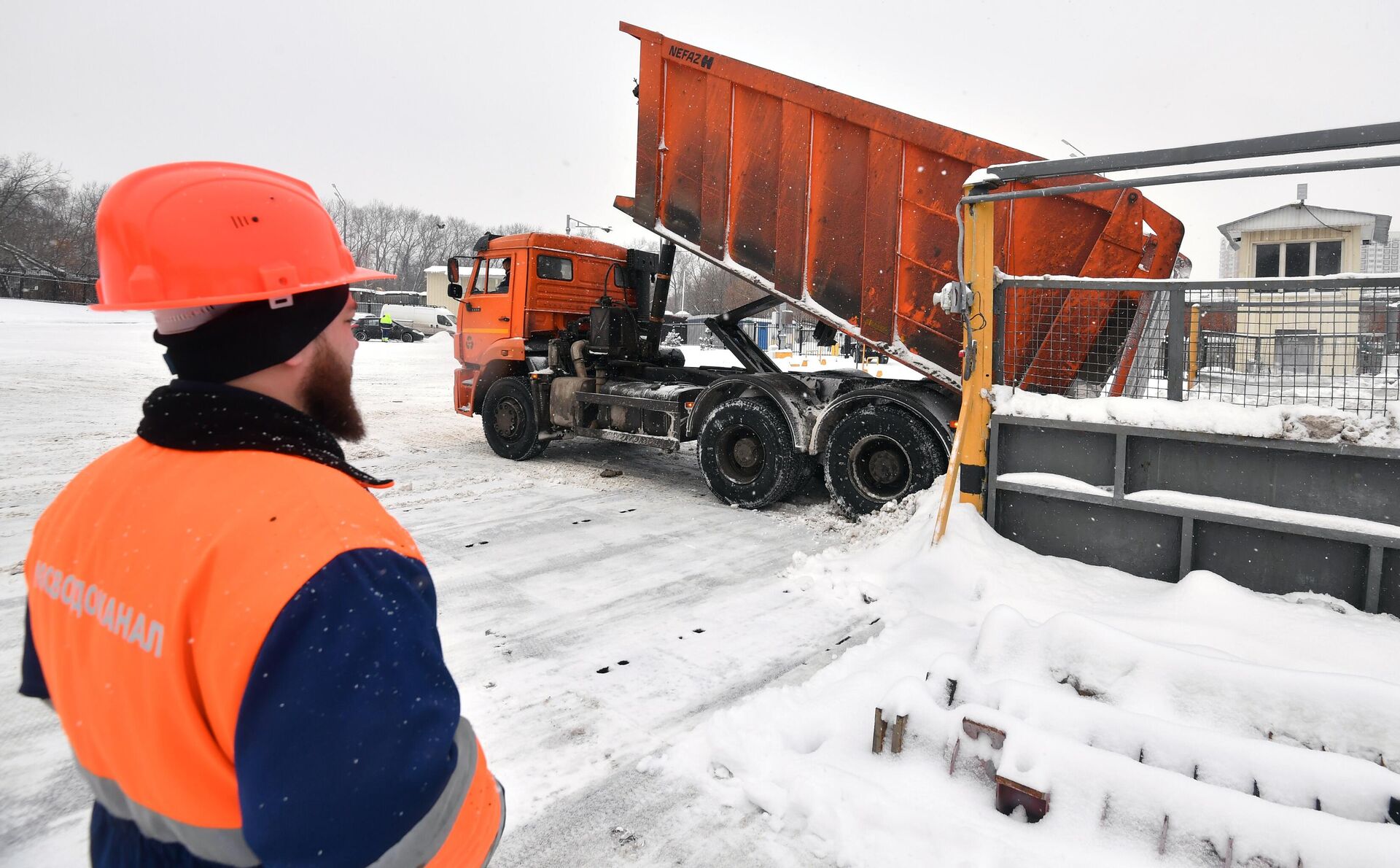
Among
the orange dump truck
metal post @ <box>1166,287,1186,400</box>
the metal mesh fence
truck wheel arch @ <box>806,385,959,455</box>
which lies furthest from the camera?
truck wheel arch @ <box>806,385,959,455</box>

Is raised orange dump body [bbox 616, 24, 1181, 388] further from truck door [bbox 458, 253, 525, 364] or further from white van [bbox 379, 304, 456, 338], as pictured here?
white van [bbox 379, 304, 456, 338]

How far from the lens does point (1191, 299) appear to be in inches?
162

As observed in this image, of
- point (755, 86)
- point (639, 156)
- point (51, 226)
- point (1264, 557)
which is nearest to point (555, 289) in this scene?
point (639, 156)

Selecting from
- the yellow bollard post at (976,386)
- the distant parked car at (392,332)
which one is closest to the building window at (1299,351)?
the yellow bollard post at (976,386)

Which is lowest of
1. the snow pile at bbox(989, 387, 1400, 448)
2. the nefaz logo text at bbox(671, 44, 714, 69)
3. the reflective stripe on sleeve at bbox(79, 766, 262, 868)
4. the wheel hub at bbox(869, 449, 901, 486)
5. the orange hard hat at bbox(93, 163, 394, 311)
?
the reflective stripe on sleeve at bbox(79, 766, 262, 868)

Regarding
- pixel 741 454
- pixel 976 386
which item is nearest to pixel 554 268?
pixel 741 454

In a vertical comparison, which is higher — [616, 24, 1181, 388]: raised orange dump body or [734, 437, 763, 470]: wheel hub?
[616, 24, 1181, 388]: raised orange dump body

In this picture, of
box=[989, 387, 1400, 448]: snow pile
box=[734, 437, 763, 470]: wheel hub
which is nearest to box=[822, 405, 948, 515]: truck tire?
box=[734, 437, 763, 470]: wheel hub

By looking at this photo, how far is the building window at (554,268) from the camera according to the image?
9828 millimetres

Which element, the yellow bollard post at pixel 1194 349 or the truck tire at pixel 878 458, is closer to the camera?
the yellow bollard post at pixel 1194 349

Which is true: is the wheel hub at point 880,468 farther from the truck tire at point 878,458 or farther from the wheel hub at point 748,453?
the wheel hub at point 748,453

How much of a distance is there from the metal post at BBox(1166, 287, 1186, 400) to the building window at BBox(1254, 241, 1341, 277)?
746 inches

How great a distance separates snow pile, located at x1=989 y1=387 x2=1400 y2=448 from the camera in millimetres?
3578

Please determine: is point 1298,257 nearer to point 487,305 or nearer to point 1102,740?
point 487,305
